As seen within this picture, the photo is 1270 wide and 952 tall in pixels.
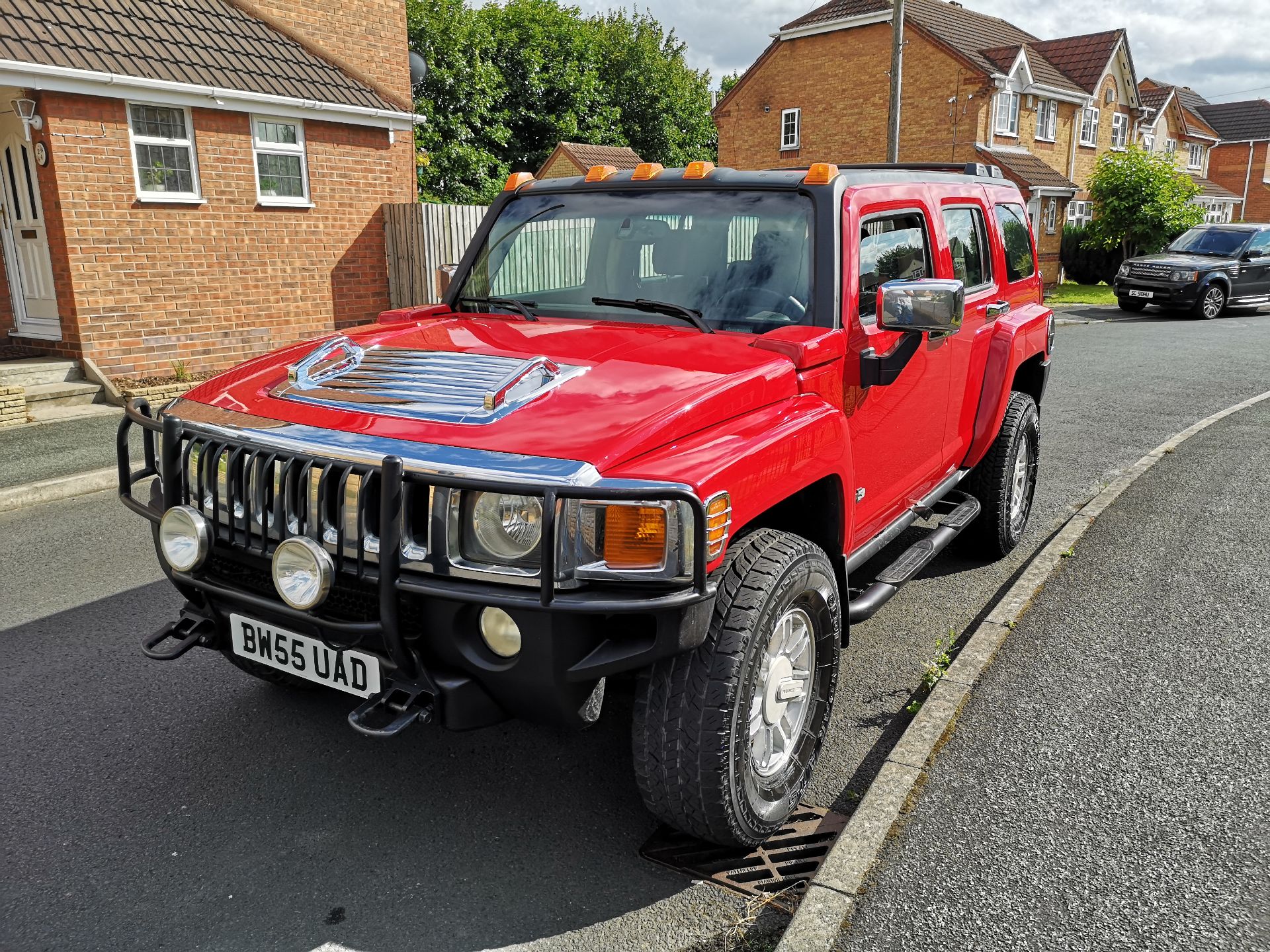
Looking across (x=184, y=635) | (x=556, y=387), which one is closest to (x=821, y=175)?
(x=556, y=387)

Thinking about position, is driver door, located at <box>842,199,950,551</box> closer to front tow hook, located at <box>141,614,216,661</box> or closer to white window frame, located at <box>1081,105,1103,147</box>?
front tow hook, located at <box>141,614,216,661</box>

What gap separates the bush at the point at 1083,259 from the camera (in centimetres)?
3058

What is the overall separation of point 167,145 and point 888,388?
33.4 ft

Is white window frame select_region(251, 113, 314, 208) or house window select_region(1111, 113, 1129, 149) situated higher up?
house window select_region(1111, 113, 1129, 149)

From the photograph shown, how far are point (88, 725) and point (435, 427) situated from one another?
6.87ft

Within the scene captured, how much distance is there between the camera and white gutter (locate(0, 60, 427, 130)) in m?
9.78

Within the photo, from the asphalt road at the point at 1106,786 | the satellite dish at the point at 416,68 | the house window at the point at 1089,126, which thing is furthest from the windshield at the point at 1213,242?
the asphalt road at the point at 1106,786

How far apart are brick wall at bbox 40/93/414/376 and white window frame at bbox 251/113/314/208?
0.22 feet

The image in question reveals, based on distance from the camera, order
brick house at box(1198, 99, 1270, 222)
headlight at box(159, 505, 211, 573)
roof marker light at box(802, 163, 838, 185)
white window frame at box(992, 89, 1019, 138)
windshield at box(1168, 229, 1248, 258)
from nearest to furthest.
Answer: headlight at box(159, 505, 211, 573)
roof marker light at box(802, 163, 838, 185)
windshield at box(1168, 229, 1248, 258)
white window frame at box(992, 89, 1019, 138)
brick house at box(1198, 99, 1270, 222)

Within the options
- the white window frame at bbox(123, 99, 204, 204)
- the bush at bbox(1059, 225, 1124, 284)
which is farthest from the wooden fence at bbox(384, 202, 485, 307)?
the bush at bbox(1059, 225, 1124, 284)

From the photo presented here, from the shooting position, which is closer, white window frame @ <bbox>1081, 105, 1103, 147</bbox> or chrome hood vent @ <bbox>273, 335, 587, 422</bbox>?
chrome hood vent @ <bbox>273, 335, 587, 422</bbox>

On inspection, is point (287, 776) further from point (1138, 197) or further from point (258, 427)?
point (1138, 197)

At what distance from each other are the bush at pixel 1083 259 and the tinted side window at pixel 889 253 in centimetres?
2925

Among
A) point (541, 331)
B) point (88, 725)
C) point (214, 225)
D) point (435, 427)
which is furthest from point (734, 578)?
point (214, 225)
